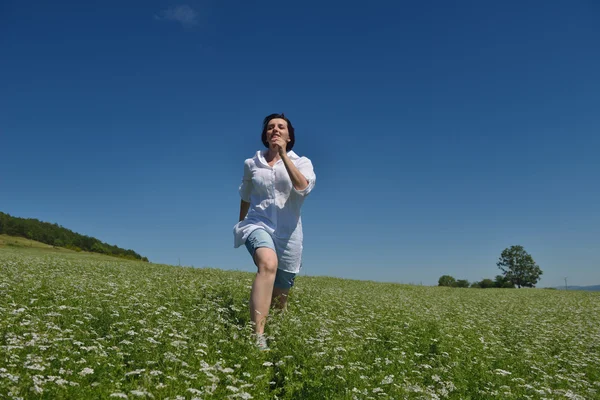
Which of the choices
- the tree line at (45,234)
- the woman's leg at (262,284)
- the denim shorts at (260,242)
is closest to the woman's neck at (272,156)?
the denim shorts at (260,242)

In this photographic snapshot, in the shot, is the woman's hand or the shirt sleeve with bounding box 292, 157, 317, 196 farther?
the shirt sleeve with bounding box 292, 157, 317, 196

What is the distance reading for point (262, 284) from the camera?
18.1 feet

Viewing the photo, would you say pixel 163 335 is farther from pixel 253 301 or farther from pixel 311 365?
pixel 311 365

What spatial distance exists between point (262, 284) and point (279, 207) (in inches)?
44.1

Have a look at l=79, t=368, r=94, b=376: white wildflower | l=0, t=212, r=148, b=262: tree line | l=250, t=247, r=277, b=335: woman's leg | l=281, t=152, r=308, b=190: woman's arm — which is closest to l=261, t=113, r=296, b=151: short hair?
l=281, t=152, r=308, b=190: woman's arm

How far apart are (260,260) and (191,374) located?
1676mm

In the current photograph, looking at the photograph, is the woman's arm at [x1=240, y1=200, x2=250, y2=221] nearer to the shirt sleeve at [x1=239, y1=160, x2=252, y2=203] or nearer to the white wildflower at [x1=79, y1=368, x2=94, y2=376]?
the shirt sleeve at [x1=239, y1=160, x2=252, y2=203]

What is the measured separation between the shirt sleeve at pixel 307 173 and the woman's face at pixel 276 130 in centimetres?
44

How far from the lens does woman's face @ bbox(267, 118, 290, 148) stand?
6.12 metres

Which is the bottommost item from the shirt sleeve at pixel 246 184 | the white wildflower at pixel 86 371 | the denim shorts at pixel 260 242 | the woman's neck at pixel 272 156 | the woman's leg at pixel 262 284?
the white wildflower at pixel 86 371

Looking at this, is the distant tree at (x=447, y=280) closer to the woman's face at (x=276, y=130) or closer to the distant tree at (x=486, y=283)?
the distant tree at (x=486, y=283)

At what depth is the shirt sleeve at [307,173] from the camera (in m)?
5.91

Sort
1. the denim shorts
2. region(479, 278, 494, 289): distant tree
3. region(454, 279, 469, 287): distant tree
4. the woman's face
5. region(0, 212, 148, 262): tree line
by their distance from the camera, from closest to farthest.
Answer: the denim shorts → the woman's face → region(0, 212, 148, 262): tree line → region(454, 279, 469, 287): distant tree → region(479, 278, 494, 289): distant tree

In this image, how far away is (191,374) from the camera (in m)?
4.27
